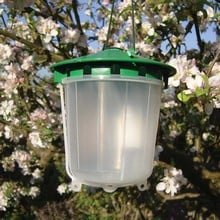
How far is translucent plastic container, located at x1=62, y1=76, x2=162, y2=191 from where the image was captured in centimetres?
124

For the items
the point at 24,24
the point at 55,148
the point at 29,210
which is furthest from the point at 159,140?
the point at 29,210

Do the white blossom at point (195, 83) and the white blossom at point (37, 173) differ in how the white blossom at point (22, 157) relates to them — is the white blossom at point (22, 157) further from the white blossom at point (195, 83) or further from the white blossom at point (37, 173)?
the white blossom at point (195, 83)

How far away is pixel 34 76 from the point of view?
3.89 meters

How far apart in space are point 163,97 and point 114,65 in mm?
2413

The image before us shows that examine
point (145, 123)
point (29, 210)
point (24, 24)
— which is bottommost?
point (29, 210)

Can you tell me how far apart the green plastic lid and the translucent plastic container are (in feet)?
0.05

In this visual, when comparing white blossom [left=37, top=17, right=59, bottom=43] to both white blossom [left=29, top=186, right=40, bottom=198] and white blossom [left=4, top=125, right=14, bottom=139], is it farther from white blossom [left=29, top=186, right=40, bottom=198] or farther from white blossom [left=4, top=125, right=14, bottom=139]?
white blossom [left=29, top=186, right=40, bottom=198]

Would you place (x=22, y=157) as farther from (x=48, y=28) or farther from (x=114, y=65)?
(x=114, y=65)

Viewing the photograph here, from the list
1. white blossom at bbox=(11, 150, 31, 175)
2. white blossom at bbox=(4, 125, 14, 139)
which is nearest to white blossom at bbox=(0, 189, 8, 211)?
white blossom at bbox=(11, 150, 31, 175)

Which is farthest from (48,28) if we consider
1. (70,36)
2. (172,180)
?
(172,180)

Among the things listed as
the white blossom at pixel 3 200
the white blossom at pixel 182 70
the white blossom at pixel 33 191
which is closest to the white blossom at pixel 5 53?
the white blossom at pixel 182 70

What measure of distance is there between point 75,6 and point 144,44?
0.60m

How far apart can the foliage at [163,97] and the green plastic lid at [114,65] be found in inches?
11.9

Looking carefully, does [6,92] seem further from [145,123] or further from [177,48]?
[145,123]
